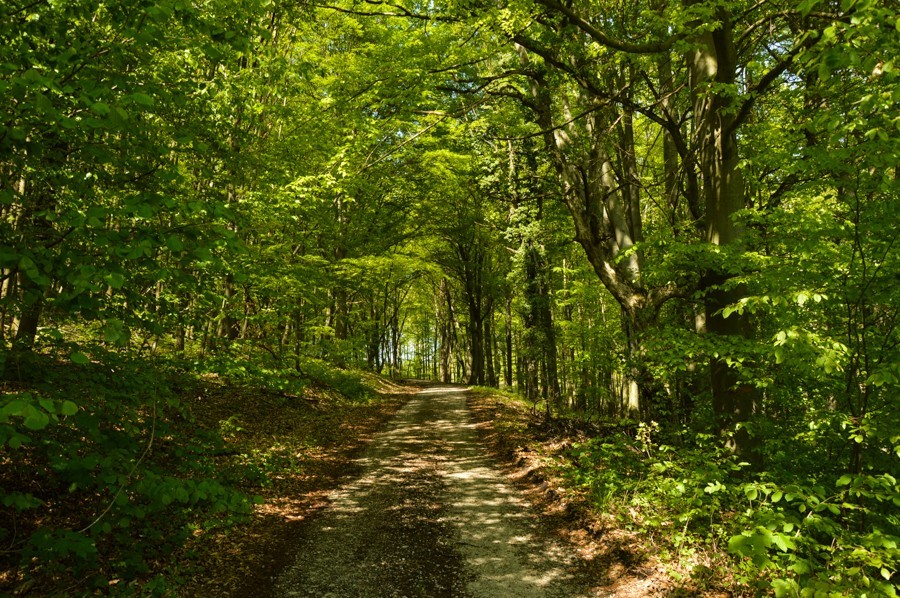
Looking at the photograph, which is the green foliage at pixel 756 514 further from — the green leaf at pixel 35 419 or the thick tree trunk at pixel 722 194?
the green leaf at pixel 35 419

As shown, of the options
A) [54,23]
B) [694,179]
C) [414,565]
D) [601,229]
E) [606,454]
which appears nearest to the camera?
[54,23]

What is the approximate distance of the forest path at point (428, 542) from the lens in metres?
5.38

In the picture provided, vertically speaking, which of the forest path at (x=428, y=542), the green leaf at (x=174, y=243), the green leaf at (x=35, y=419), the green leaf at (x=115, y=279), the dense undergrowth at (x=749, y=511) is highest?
the green leaf at (x=174, y=243)

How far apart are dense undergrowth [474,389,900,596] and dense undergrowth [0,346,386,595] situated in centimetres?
426

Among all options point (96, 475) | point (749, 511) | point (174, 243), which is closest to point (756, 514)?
point (749, 511)

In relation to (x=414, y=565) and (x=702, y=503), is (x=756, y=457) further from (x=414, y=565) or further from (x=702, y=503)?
(x=414, y=565)

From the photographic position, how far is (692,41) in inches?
313

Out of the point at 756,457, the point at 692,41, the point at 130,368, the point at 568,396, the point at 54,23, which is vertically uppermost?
the point at 692,41

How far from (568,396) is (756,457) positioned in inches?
794

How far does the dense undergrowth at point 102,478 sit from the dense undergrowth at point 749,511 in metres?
4.26

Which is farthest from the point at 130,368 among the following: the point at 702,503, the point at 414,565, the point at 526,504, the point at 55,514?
the point at 702,503

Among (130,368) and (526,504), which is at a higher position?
(130,368)

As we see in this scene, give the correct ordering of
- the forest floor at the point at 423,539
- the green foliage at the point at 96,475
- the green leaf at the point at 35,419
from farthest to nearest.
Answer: the forest floor at the point at 423,539 < the green foliage at the point at 96,475 < the green leaf at the point at 35,419

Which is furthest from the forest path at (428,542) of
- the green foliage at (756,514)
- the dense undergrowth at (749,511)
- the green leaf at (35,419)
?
the green leaf at (35,419)
